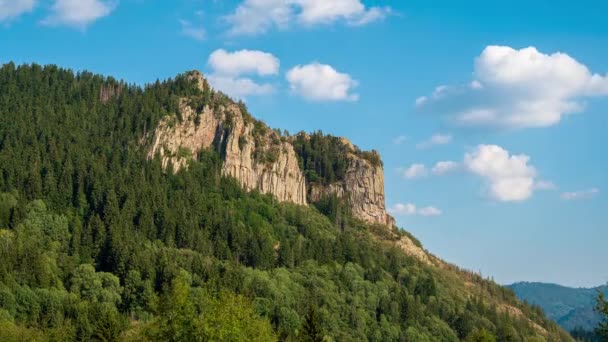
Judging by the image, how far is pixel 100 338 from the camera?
114062mm

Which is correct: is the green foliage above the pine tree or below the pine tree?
above

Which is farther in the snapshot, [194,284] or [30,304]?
[194,284]

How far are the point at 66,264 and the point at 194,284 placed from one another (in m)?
30.9

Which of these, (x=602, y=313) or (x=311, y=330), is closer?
(x=602, y=313)

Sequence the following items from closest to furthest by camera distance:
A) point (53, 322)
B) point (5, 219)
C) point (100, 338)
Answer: point (100, 338), point (53, 322), point (5, 219)

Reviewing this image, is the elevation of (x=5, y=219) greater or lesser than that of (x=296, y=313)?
greater

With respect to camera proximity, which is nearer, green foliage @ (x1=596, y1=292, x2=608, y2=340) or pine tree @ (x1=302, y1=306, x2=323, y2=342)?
green foliage @ (x1=596, y1=292, x2=608, y2=340)

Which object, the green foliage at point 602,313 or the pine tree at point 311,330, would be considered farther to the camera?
the pine tree at point 311,330

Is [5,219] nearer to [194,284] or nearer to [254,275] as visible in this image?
[194,284]

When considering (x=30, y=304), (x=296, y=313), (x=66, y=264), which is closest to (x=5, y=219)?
(x=66, y=264)

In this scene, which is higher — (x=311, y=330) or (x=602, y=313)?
(x=602, y=313)

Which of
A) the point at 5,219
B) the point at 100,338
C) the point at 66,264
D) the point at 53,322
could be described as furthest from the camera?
the point at 5,219

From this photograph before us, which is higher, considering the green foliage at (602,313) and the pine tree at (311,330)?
the green foliage at (602,313)

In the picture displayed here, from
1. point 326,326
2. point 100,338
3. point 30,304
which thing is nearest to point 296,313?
point 326,326
